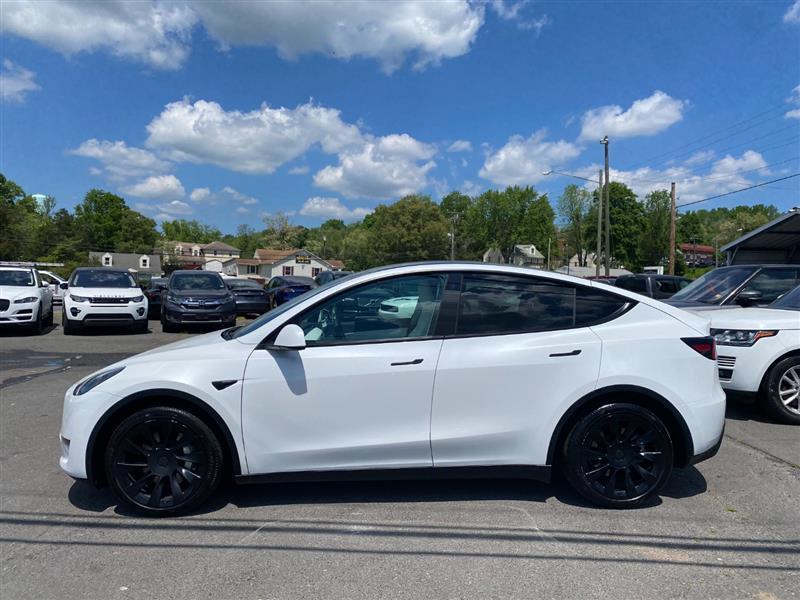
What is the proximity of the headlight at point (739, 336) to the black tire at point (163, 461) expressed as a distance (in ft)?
17.9

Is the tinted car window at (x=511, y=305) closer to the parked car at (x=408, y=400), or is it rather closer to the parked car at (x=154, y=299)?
the parked car at (x=408, y=400)

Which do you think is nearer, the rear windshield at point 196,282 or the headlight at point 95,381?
the headlight at point 95,381

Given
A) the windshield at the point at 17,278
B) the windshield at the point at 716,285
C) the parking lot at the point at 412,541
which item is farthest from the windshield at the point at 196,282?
the windshield at the point at 716,285

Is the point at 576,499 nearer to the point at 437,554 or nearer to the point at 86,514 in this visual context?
the point at 437,554

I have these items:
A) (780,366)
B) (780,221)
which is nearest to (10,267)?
(780,366)

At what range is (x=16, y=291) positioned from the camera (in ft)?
43.2

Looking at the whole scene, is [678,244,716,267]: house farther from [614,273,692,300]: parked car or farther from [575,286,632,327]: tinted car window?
[575,286,632,327]: tinted car window

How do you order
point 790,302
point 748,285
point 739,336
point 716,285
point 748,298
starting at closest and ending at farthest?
point 739,336
point 790,302
point 748,298
point 748,285
point 716,285

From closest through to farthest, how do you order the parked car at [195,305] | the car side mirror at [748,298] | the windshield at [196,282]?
the car side mirror at [748,298] → the parked car at [195,305] → the windshield at [196,282]

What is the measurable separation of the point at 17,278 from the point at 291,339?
547 inches

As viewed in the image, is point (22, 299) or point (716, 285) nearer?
point (716, 285)

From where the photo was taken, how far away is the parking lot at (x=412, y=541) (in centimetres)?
292

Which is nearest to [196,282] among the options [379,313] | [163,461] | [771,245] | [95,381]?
[95,381]

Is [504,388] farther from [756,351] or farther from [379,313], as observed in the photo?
[756,351]
